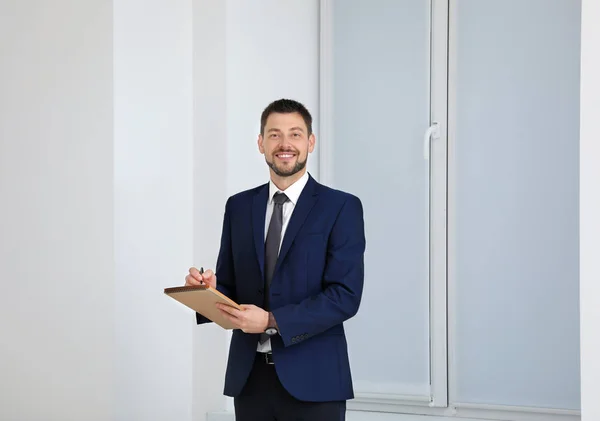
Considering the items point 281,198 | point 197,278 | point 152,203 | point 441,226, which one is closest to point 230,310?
point 197,278

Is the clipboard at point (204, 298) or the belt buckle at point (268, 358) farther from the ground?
the clipboard at point (204, 298)

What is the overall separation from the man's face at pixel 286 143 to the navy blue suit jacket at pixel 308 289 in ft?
0.28

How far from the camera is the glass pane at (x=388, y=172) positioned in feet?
15.1

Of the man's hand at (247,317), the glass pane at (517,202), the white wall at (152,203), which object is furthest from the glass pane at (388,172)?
the man's hand at (247,317)

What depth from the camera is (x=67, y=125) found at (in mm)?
4082

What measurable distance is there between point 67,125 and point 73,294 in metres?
0.78

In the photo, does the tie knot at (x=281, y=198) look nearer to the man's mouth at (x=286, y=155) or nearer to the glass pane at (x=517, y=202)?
the man's mouth at (x=286, y=155)

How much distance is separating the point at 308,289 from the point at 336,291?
0.08 meters

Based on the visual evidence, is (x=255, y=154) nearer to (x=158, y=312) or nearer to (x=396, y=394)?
(x=158, y=312)

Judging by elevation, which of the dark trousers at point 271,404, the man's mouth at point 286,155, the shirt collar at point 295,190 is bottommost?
the dark trousers at point 271,404

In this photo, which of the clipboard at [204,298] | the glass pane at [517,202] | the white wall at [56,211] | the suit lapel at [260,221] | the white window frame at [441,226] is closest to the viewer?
the clipboard at [204,298]

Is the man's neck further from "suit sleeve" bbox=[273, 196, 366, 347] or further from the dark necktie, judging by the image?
"suit sleeve" bbox=[273, 196, 366, 347]
